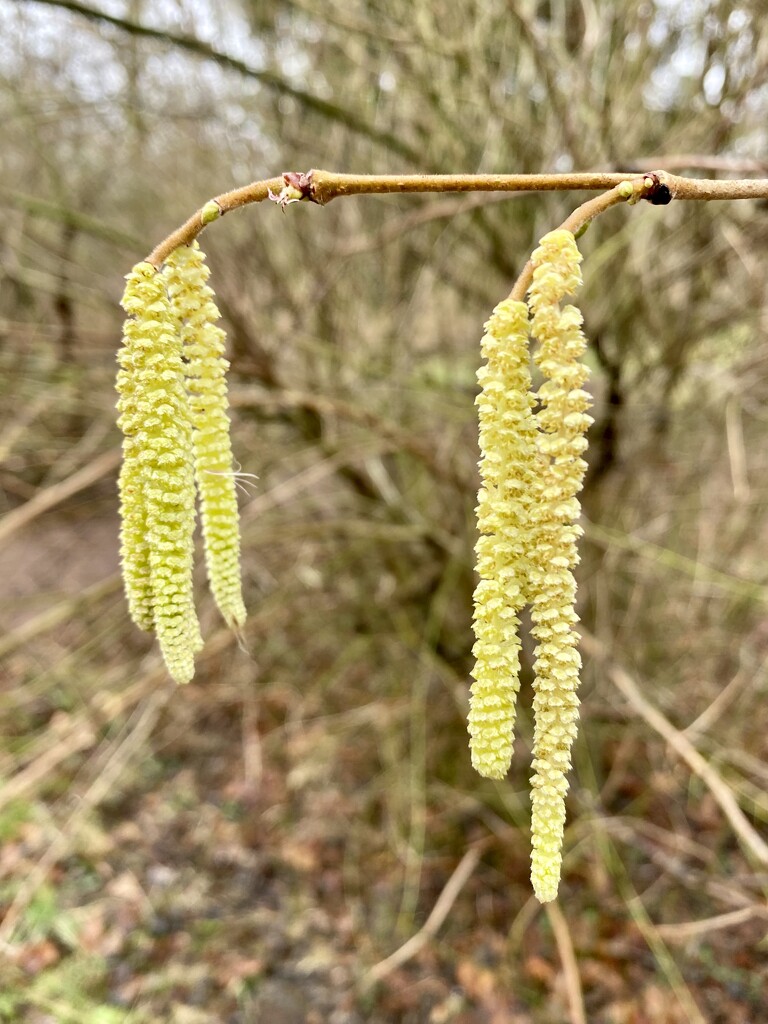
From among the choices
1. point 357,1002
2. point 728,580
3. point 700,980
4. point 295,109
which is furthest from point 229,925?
point 295,109

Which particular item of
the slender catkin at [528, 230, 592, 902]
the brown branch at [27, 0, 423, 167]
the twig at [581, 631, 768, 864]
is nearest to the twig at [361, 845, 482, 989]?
the twig at [581, 631, 768, 864]

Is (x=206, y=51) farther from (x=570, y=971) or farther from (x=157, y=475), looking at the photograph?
(x=570, y=971)

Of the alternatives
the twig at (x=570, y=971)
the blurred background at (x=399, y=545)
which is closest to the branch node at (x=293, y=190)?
the blurred background at (x=399, y=545)

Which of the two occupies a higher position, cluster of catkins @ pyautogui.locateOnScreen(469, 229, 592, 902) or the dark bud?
the dark bud

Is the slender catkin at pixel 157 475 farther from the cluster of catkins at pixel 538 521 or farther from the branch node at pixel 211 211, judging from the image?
the cluster of catkins at pixel 538 521

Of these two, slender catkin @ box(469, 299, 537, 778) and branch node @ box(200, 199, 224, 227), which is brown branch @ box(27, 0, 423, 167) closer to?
branch node @ box(200, 199, 224, 227)

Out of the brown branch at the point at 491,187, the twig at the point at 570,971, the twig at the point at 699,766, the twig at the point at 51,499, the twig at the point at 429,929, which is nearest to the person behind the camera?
the brown branch at the point at 491,187

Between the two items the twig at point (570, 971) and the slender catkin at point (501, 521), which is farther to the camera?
the twig at point (570, 971)

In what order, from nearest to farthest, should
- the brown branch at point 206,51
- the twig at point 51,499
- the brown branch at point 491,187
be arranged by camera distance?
1. the brown branch at point 491,187
2. the brown branch at point 206,51
3. the twig at point 51,499
